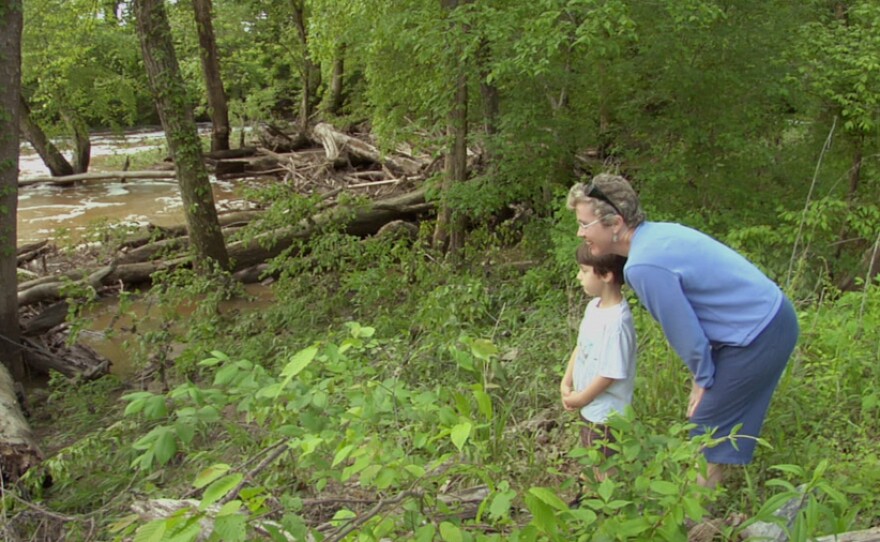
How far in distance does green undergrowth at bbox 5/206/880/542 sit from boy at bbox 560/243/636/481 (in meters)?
0.31

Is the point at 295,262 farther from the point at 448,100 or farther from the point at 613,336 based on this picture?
the point at 613,336

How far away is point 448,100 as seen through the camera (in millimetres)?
8445

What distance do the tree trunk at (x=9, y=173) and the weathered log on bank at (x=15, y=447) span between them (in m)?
1.45

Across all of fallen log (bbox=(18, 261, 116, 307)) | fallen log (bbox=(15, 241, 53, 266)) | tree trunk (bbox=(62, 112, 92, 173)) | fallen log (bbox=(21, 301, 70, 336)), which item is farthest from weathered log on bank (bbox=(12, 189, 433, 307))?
tree trunk (bbox=(62, 112, 92, 173))

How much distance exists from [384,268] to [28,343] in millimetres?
3882

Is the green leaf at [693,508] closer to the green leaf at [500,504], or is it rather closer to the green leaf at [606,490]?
the green leaf at [606,490]

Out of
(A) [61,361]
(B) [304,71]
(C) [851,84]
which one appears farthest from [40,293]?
(B) [304,71]

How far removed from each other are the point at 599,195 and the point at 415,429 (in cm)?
127

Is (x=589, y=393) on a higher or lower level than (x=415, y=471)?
lower

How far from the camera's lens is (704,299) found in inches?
105

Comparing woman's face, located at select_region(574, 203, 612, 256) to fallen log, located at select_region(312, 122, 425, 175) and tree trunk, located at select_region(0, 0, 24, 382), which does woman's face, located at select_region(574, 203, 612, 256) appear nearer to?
tree trunk, located at select_region(0, 0, 24, 382)

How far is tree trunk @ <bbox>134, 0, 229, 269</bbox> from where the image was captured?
8.34 meters

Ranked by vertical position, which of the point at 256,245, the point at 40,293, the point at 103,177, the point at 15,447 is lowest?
the point at 15,447

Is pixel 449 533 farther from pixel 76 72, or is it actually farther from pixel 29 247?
pixel 76 72
